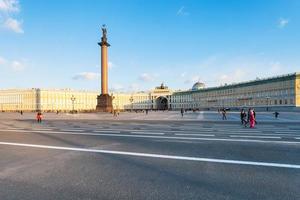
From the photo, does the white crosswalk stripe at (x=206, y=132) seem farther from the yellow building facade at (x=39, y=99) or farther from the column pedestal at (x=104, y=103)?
the yellow building facade at (x=39, y=99)

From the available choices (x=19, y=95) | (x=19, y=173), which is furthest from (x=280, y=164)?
(x=19, y=95)

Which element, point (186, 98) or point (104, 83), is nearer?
point (104, 83)

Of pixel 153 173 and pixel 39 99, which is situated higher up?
pixel 39 99

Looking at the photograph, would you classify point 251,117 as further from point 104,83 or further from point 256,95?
point 256,95

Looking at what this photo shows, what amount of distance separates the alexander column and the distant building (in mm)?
34362

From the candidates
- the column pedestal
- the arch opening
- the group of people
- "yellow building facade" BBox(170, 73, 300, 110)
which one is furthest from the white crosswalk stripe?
the arch opening

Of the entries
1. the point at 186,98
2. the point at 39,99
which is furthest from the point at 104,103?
the point at 186,98

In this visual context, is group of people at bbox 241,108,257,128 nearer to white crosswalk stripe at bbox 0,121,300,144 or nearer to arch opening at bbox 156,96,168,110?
white crosswalk stripe at bbox 0,121,300,144

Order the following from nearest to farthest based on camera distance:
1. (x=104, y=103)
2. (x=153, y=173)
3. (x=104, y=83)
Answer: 1. (x=153, y=173)
2. (x=104, y=103)
3. (x=104, y=83)

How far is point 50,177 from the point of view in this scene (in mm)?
6309

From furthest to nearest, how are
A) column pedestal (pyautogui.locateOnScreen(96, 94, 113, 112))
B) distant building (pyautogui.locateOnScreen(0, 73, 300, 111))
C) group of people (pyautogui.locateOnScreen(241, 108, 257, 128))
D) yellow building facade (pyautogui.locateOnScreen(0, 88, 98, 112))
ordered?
yellow building facade (pyautogui.locateOnScreen(0, 88, 98, 112)) → distant building (pyautogui.locateOnScreen(0, 73, 300, 111)) → column pedestal (pyautogui.locateOnScreen(96, 94, 113, 112)) → group of people (pyautogui.locateOnScreen(241, 108, 257, 128))

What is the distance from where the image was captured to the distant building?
87.9 metres

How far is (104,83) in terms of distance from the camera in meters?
63.9

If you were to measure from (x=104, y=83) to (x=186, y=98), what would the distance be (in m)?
106
